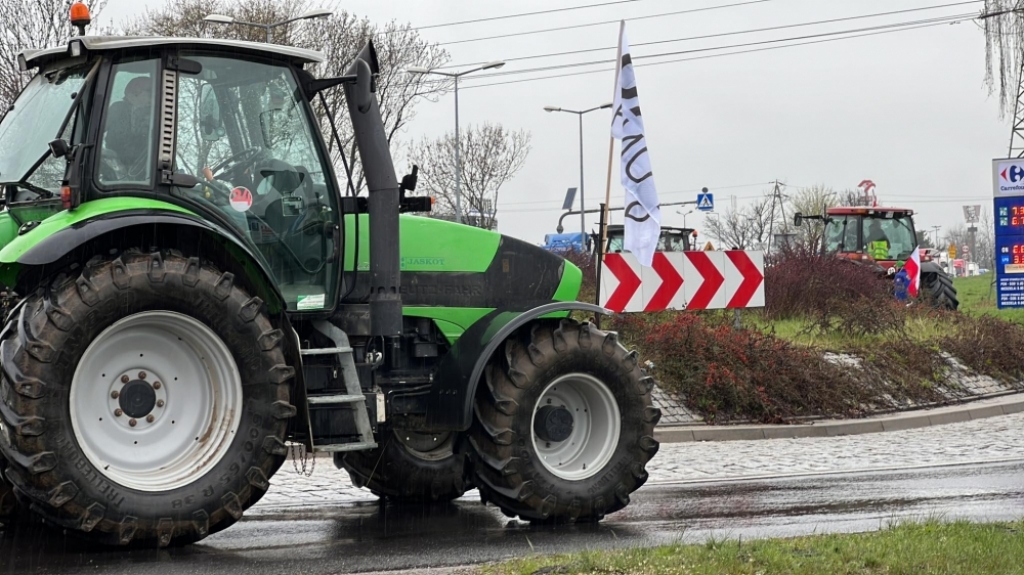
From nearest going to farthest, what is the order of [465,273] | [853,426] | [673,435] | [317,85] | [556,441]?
A: [317,85]
[556,441]
[465,273]
[673,435]
[853,426]

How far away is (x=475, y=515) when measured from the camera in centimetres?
903

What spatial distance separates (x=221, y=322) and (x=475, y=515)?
2.75 metres

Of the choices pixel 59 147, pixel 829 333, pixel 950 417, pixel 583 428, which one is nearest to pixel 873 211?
pixel 829 333

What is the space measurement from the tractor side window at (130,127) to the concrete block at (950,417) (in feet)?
40.0

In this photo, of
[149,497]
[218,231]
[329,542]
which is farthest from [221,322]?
[329,542]

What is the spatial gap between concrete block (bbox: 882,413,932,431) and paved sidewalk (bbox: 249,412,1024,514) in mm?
237

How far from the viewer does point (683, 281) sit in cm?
1662

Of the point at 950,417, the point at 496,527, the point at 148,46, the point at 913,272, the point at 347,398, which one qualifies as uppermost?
the point at 148,46

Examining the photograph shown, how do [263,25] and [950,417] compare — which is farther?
[263,25]

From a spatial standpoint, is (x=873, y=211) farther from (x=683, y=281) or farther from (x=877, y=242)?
(x=683, y=281)

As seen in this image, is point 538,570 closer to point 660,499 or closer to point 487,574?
point 487,574

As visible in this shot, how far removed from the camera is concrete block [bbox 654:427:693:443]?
14.5m

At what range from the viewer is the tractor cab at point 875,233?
1231 inches

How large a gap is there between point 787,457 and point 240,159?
731 centimetres
